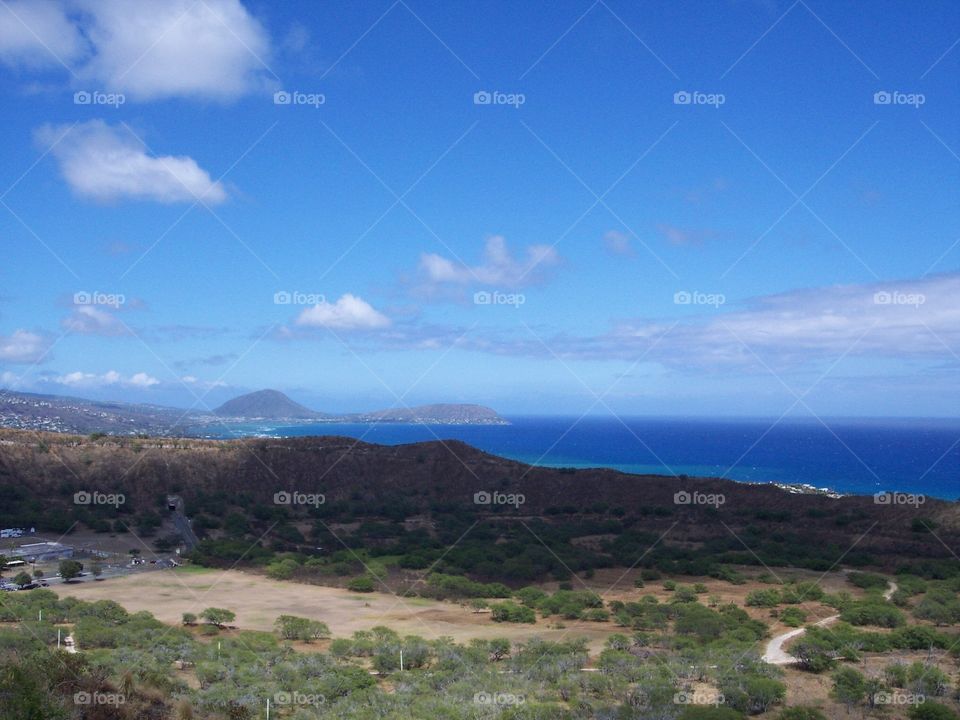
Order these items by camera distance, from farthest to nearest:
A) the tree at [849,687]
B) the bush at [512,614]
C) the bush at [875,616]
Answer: the bush at [512,614], the bush at [875,616], the tree at [849,687]

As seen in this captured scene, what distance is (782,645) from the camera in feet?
76.1

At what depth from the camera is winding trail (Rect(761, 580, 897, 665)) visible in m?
21.3

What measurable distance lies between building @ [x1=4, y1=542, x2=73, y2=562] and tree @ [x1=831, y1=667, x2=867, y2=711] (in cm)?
3468

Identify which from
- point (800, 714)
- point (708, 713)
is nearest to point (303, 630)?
point (708, 713)

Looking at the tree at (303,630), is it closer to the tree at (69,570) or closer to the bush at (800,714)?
the tree at (69,570)

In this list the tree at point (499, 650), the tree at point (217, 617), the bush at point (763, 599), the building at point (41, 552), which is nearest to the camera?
the tree at point (499, 650)

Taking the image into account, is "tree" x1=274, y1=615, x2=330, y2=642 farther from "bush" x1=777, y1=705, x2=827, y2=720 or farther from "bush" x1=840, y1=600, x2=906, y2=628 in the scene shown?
"bush" x1=840, y1=600, x2=906, y2=628

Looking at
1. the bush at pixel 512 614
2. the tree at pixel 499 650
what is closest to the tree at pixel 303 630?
the tree at pixel 499 650

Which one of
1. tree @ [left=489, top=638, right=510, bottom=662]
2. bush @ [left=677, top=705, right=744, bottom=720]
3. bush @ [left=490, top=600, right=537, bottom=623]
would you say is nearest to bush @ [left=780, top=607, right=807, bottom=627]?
bush @ [left=490, top=600, right=537, bottom=623]

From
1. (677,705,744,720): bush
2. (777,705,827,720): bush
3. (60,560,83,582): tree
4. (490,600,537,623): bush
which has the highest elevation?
(60,560,83,582): tree

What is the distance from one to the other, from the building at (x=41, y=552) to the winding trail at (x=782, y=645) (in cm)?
3246

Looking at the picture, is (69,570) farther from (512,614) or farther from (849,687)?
(849,687)

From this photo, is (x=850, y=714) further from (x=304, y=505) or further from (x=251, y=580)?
(x=304, y=505)

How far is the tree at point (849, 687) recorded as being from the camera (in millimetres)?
17250
